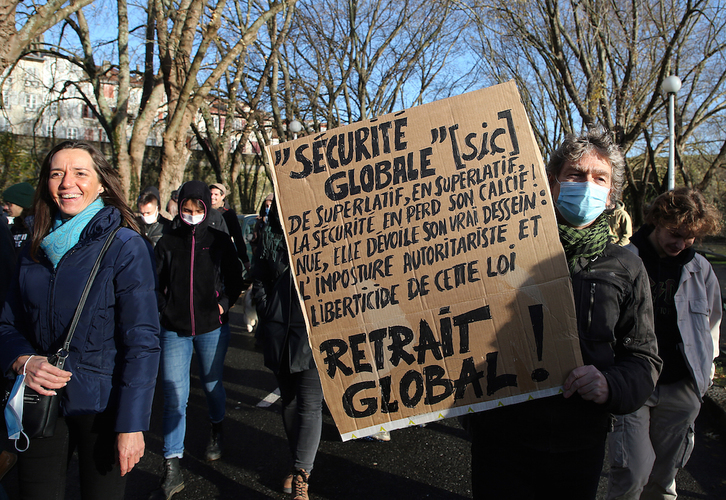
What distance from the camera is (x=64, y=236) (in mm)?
2004

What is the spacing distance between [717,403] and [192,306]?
166 inches

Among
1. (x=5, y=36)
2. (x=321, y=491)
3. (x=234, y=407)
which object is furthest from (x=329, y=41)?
(x=321, y=491)

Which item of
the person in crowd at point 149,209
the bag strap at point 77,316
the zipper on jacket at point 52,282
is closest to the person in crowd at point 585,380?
the bag strap at point 77,316

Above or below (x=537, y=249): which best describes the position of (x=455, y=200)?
above

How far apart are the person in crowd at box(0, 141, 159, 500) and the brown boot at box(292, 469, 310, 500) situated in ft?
3.70

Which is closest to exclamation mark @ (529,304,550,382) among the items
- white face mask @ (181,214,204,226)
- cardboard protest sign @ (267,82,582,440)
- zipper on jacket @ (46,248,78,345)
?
cardboard protest sign @ (267,82,582,440)

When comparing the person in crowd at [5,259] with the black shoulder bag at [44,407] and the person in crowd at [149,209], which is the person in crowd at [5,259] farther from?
the person in crowd at [149,209]

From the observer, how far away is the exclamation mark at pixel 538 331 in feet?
5.75

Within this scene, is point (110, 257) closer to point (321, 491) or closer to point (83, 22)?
point (321, 491)

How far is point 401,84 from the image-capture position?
58.6 ft

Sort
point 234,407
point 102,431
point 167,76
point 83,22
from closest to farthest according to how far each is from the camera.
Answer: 1. point 102,431
2. point 234,407
3. point 167,76
4. point 83,22

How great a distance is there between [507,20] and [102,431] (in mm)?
12456

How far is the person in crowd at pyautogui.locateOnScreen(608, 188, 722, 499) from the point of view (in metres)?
2.62

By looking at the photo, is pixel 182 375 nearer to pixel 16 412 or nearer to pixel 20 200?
pixel 16 412
